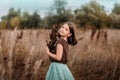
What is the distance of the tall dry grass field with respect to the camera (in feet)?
17.5

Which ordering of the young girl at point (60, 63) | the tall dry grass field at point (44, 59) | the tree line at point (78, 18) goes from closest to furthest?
the young girl at point (60, 63) < the tall dry grass field at point (44, 59) < the tree line at point (78, 18)

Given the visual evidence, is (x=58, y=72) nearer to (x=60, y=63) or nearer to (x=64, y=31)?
(x=60, y=63)

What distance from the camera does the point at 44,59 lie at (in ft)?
19.0

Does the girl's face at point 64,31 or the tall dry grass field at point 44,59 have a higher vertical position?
the girl's face at point 64,31

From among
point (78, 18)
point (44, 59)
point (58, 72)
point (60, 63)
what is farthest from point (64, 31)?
point (78, 18)

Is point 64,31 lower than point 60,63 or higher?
higher

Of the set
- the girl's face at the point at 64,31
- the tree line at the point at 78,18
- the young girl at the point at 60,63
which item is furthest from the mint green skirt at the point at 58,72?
the tree line at the point at 78,18

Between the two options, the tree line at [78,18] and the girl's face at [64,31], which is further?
Answer: the tree line at [78,18]

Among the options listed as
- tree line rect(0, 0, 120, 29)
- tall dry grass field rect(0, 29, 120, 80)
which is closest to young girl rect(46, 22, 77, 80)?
tall dry grass field rect(0, 29, 120, 80)

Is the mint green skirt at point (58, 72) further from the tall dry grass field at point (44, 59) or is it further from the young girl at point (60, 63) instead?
the tall dry grass field at point (44, 59)

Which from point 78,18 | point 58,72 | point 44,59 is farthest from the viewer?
point 78,18

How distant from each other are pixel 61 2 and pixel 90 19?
591cm

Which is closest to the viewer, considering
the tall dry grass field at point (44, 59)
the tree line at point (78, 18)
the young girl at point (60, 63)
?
the young girl at point (60, 63)

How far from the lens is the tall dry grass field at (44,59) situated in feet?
17.5
